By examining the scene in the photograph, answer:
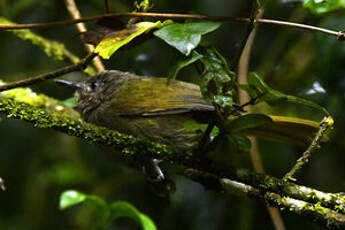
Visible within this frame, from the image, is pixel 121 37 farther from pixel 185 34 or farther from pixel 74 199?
pixel 74 199

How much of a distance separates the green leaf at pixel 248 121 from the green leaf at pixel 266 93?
0.22ft

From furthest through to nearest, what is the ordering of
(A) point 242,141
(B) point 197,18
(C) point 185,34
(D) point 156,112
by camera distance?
(D) point 156,112 < (A) point 242,141 < (B) point 197,18 < (C) point 185,34

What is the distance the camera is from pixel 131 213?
2148 millimetres

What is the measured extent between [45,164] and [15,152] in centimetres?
29

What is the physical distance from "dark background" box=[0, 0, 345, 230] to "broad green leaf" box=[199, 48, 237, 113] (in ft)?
4.19

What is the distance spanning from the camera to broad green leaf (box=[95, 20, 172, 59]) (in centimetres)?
159

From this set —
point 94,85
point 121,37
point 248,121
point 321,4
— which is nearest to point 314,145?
point 248,121

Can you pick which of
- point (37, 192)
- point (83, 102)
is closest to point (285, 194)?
point (83, 102)

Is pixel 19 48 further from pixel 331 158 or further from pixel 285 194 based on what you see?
pixel 285 194

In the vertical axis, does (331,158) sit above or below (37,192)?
above

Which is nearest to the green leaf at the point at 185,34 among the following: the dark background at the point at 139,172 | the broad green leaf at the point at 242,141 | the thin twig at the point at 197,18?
the thin twig at the point at 197,18

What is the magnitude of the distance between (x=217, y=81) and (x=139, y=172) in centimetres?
189

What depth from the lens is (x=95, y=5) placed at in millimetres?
4180

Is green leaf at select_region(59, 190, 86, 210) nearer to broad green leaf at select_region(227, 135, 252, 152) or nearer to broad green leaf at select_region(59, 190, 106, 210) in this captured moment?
broad green leaf at select_region(59, 190, 106, 210)
